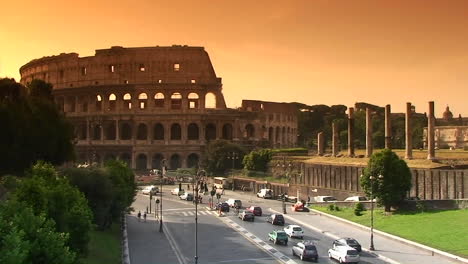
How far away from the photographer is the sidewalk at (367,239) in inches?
1169

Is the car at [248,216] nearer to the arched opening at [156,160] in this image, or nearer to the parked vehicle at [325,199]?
the parked vehicle at [325,199]

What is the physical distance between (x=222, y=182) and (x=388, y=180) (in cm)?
3256

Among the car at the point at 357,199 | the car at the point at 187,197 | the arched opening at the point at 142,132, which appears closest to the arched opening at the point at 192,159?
the arched opening at the point at 142,132

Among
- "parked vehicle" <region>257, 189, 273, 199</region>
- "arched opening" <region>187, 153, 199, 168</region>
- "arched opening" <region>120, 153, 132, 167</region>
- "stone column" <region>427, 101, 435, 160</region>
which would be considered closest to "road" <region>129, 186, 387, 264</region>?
"parked vehicle" <region>257, 189, 273, 199</region>

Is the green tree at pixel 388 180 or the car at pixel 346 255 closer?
the car at pixel 346 255

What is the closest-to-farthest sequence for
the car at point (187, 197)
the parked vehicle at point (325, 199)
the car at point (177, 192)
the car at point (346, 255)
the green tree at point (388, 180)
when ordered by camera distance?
the car at point (346, 255), the green tree at point (388, 180), the parked vehicle at point (325, 199), the car at point (187, 197), the car at point (177, 192)

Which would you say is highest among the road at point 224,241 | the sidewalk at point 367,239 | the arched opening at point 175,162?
the arched opening at point 175,162

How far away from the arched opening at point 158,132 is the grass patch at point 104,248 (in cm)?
5764

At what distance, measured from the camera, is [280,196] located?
6412cm

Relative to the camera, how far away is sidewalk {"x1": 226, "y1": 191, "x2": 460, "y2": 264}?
29694mm

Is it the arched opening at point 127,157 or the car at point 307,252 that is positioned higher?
the arched opening at point 127,157

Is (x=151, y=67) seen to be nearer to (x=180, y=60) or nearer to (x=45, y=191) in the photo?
(x=180, y=60)

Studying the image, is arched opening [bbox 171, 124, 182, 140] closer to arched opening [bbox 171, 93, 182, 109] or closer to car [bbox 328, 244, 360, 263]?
arched opening [bbox 171, 93, 182, 109]

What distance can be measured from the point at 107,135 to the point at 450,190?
64253 mm
